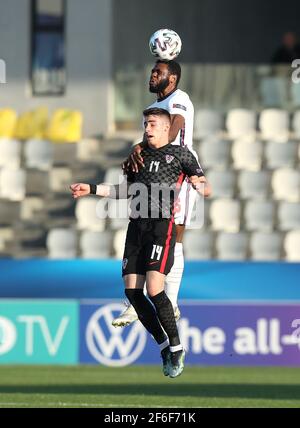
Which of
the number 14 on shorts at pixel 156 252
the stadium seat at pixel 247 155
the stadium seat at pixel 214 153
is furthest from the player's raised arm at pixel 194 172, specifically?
the stadium seat at pixel 247 155

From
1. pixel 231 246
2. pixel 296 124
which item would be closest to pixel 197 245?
pixel 231 246

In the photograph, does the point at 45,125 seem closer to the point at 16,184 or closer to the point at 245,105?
the point at 16,184

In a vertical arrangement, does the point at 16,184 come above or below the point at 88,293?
above

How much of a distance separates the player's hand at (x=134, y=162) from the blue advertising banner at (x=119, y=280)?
30.0ft

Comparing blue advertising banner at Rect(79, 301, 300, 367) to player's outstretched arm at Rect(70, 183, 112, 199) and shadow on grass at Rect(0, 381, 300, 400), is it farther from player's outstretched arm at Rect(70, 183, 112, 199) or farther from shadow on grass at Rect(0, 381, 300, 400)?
player's outstretched arm at Rect(70, 183, 112, 199)

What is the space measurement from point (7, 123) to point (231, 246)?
4.32 metres

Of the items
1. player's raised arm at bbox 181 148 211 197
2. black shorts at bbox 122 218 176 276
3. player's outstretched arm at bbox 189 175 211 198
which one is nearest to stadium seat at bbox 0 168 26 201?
black shorts at bbox 122 218 176 276

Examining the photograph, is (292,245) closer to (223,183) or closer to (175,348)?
(223,183)

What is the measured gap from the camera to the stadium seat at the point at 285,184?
72.5 feet

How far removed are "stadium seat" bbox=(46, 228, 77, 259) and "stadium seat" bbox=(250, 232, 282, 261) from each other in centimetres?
265

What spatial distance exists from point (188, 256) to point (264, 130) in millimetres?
2677

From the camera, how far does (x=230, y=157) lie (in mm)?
22547
